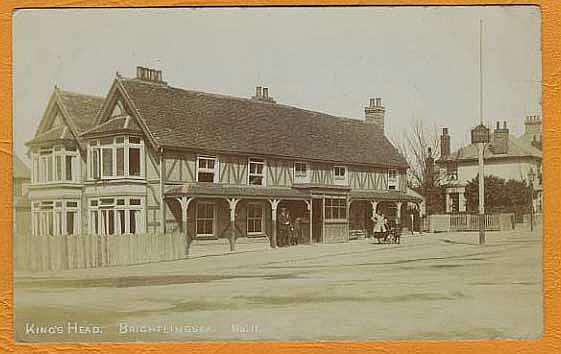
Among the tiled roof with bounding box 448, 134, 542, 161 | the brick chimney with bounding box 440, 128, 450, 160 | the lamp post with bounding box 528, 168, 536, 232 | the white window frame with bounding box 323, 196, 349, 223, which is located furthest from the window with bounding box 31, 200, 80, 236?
the lamp post with bounding box 528, 168, 536, 232

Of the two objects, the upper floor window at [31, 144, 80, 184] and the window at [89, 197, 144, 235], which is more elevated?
the upper floor window at [31, 144, 80, 184]

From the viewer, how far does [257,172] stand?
8469mm

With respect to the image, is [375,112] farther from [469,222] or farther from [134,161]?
[134,161]

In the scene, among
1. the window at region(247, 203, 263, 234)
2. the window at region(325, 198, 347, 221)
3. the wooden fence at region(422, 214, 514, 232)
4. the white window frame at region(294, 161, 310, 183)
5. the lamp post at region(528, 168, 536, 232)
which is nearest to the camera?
the lamp post at region(528, 168, 536, 232)

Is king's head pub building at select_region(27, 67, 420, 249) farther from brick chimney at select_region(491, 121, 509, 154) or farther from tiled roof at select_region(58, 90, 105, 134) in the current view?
brick chimney at select_region(491, 121, 509, 154)

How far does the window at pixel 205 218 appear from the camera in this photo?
816 centimetres

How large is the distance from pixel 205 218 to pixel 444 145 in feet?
8.57

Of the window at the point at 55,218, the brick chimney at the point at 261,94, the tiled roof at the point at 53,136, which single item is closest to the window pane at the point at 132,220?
the window at the point at 55,218

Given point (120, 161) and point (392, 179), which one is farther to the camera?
point (392, 179)

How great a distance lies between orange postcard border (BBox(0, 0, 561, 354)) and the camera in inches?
295

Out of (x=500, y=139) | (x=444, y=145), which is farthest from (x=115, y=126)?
(x=500, y=139)

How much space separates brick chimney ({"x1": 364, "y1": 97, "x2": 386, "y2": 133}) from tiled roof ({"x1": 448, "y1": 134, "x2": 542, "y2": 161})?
2.80ft

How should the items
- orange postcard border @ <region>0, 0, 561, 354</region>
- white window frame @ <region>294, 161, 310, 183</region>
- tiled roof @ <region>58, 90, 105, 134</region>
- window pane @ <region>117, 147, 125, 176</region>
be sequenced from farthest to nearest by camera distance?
white window frame @ <region>294, 161, 310, 183</region> < window pane @ <region>117, 147, 125, 176</region> < tiled roof @ <region>58, 90, 105, 134</region> < orange postcard border @ <region>0, 0, 561, 354</region>

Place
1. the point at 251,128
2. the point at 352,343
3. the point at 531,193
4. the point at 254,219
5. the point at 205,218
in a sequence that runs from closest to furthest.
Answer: the point at 352,343 → the point at 531,193 → the point at 205,218 → the point at 254,219 → the point at 251,128
